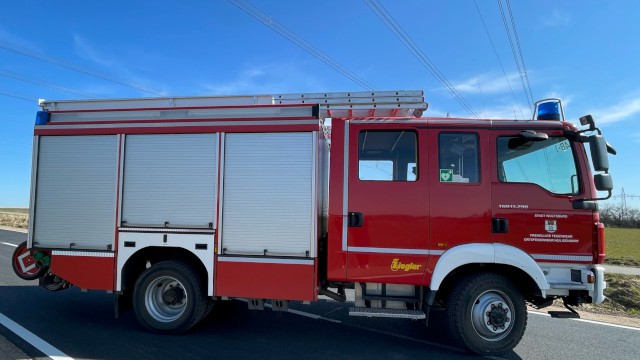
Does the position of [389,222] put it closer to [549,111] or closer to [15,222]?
[549,111]

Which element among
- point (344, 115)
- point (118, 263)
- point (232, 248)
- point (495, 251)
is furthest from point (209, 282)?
point (495, 251)

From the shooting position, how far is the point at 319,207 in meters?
5.14

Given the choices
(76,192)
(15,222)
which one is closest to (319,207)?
(76,192)

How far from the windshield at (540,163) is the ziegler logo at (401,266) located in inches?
58.2

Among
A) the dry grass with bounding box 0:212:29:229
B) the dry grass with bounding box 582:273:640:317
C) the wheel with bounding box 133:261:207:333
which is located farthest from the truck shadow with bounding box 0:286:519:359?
the dry grass with bounding box 0:212:29:229

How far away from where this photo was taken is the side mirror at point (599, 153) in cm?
442

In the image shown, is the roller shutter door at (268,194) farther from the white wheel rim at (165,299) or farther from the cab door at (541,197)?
the cab door at (541,197)

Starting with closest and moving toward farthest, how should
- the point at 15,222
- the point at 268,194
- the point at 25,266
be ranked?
the point at 268,194, the point at 25,266, the point at 15,222

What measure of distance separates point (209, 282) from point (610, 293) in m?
9.22

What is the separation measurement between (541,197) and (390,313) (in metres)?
2.27

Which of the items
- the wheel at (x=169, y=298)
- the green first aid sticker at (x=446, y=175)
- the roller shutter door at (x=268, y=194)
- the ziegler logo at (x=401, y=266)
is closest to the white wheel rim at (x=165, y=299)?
the wheel at (x=169, y=298)

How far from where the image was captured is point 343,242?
4.84 m

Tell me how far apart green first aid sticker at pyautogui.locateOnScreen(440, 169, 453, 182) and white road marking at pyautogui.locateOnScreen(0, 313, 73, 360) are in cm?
466

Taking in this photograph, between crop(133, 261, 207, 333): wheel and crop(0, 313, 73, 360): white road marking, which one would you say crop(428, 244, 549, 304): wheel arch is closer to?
crop(133, 261, 207, 333): wheel
